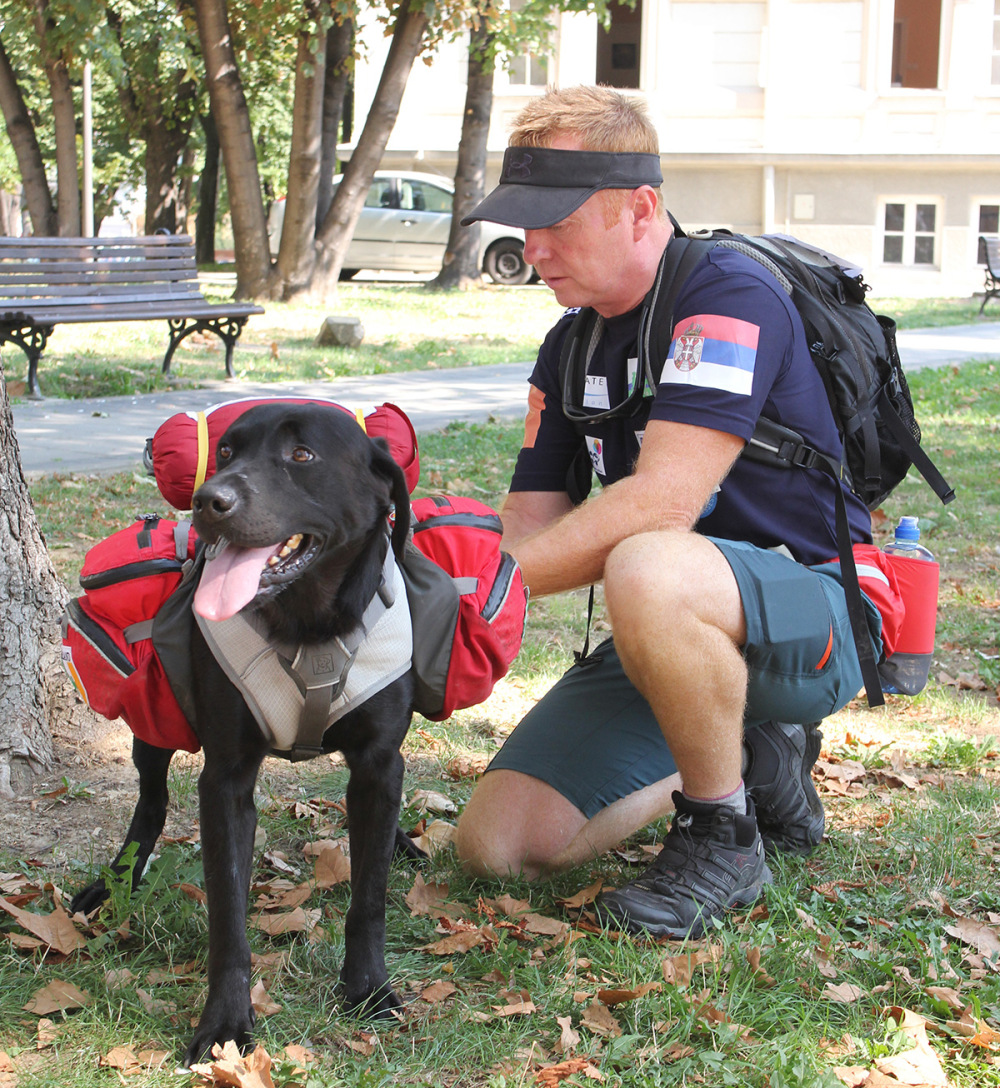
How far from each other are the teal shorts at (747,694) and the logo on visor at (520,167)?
106 centimetres

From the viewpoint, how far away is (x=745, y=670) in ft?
9.07

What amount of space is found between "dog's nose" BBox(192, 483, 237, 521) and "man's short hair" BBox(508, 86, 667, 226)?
137 cm

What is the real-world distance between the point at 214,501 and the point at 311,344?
10266mm

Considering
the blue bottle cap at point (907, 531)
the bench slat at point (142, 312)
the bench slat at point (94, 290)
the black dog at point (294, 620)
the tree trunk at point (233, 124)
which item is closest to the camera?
the black dog at point (294, 620)

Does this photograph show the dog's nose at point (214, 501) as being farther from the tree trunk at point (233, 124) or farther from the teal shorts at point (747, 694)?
the tree trunk at point (233, 124)

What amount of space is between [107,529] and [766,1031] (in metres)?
4.18

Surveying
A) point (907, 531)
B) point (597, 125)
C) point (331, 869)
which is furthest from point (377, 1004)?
point (597, 125)

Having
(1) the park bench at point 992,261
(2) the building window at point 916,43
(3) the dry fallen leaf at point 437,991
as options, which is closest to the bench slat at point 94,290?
(3) the dry fallen leaf at point 437,991

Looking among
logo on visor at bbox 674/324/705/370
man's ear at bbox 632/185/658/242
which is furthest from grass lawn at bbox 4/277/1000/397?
logo on visor at bbox 674/324/705/370

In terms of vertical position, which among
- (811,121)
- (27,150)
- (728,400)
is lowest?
(728,400)

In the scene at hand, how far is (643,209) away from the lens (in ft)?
9.85

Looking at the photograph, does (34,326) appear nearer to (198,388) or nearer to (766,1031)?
(198,388)

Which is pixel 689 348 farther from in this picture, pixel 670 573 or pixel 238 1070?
pixel 238 1070

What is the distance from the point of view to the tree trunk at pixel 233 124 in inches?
514
